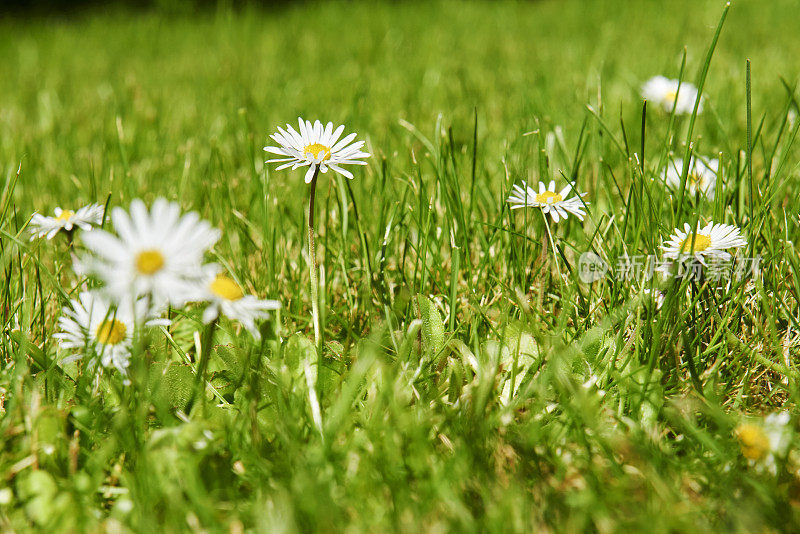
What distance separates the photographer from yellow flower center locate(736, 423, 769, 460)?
2.80 feet

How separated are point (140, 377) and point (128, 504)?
0.55 feet

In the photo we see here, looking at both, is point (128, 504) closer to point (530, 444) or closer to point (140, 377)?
point (140, 377)

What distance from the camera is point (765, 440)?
2.81ft

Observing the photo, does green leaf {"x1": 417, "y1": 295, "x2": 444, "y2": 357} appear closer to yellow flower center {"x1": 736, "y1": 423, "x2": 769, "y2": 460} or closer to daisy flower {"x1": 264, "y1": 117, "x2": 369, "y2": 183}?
daisy flower {"x1": 264, "y1": 117, "x2": 369, "y2": 183}

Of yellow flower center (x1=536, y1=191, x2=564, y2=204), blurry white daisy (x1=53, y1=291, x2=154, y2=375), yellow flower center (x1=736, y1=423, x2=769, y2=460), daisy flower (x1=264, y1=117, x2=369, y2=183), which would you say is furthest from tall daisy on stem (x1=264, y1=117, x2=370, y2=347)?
yellow flower center (x1=736, y1=423, x2=769, y2=460)

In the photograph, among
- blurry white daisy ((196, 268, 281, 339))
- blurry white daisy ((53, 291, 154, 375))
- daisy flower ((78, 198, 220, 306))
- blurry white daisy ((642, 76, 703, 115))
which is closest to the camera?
daisy flower ((78, 198, 220, 306))

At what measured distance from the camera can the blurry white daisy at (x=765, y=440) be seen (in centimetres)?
85

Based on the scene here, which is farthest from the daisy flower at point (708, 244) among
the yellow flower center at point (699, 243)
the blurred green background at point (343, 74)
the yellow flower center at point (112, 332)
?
the yellow flower center at point (112, 332)

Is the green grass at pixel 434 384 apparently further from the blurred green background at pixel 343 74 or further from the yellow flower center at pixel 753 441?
the blurred green background at pixel 343 74

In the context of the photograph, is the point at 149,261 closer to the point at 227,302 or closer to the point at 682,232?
the point at 227,302

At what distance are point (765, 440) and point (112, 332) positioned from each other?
0.99m

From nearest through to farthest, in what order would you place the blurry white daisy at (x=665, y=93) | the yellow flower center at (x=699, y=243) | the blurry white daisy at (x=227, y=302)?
1. the blurry white daisy at (x=227, y=302)
2. the yellow flower center at (x=699, y=243)
3. the blurry white daisy at (x=665, y=93)

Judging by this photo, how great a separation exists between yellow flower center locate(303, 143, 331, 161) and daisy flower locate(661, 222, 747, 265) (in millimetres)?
→ 621

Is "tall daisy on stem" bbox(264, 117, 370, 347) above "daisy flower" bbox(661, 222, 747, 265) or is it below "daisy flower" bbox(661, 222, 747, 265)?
above
